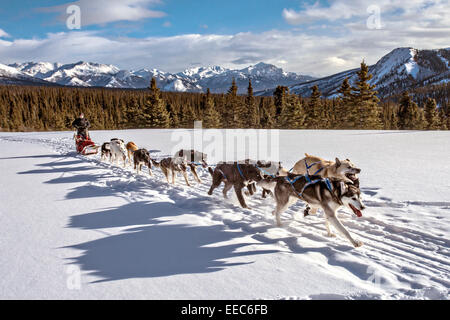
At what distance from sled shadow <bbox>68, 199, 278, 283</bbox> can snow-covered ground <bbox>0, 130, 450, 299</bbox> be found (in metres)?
0.02

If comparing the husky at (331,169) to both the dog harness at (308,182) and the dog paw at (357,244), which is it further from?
the dog paw at (357,244)

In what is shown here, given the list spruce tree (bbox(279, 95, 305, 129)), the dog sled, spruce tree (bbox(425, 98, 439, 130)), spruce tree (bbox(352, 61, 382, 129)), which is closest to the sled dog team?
the dog sled

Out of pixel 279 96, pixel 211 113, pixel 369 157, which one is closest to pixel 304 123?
pixel 279 96

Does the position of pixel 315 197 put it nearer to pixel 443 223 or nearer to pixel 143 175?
pixel 443 223

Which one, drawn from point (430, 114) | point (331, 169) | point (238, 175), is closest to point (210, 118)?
point (430, 114)

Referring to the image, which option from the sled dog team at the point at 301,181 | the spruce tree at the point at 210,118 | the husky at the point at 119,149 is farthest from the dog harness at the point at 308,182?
the spruce tree at the point at 210,118

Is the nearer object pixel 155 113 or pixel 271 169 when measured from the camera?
pixel 271 169

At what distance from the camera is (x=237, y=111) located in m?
56.1

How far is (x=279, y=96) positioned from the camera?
5512cm

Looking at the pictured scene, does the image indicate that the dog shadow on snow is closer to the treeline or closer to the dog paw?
the dog paw

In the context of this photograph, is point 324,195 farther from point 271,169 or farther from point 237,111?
point 237,111

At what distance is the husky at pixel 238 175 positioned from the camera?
6.05m

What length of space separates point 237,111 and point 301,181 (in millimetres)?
52421

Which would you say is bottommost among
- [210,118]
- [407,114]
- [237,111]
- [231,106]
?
[407,114]
